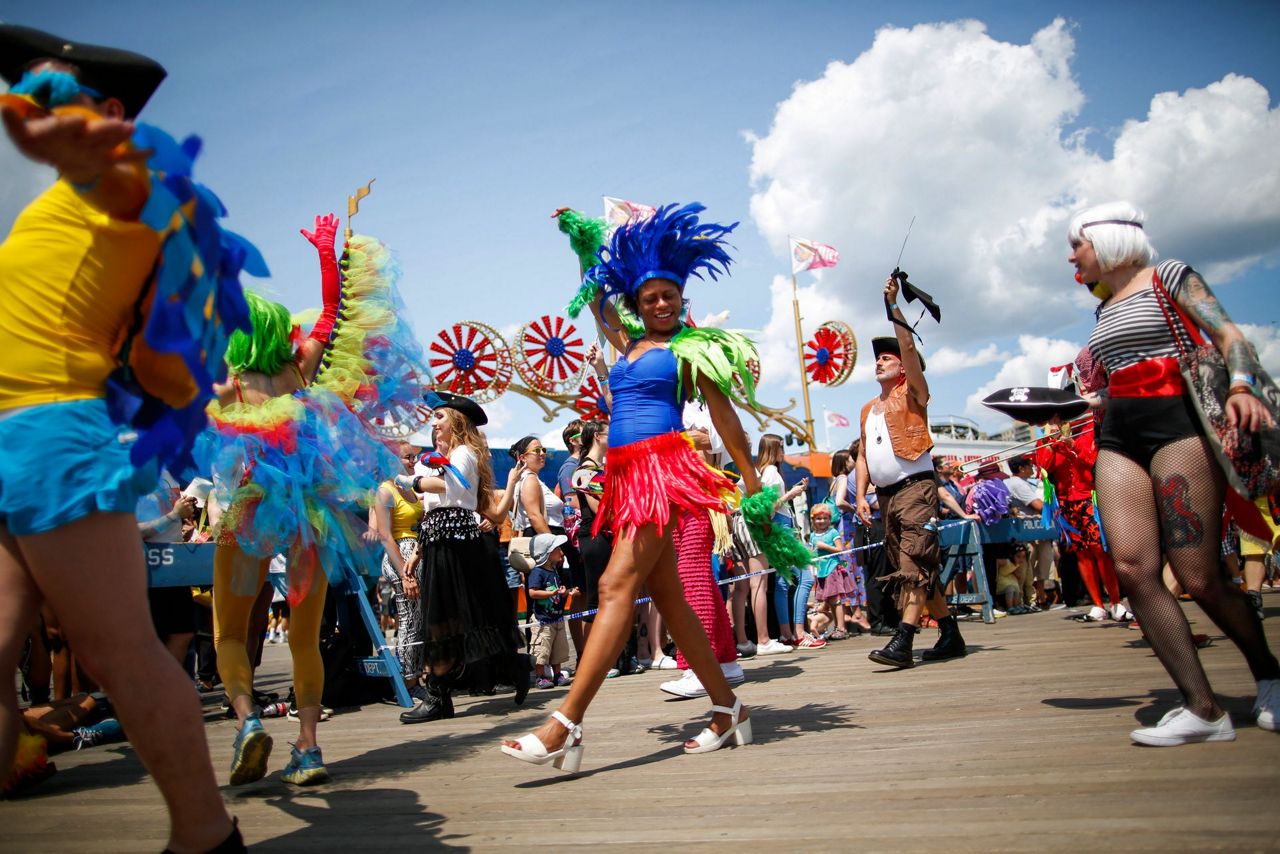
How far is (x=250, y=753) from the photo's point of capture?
11.7ft

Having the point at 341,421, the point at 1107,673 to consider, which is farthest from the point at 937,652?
the point at 341,421

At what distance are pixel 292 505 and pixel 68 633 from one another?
162 centimetres

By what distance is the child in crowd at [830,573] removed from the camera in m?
9.67

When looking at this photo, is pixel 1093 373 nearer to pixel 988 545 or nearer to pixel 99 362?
pixel 99 362

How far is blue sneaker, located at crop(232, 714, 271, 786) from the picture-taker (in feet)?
11.7

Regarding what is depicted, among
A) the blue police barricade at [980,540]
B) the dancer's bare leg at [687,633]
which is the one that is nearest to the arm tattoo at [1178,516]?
the dancer's bare leg at [687,633]

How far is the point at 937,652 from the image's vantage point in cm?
646

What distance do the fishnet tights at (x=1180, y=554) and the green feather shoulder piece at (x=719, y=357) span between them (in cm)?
150

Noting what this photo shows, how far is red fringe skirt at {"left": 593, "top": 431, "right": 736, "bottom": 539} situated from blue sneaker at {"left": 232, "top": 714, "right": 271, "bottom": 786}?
1.58 meters

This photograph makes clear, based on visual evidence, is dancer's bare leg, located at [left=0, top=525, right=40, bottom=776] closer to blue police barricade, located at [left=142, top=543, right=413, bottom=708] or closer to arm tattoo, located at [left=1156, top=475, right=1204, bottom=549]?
arm tattoo, located at [left=1156, top=475, right=1204, bottom=549]

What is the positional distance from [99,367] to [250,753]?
2.02m

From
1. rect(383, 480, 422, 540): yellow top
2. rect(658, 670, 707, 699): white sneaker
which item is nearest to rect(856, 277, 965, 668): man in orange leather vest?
rect(658, 670, 707, 699): white sneaker

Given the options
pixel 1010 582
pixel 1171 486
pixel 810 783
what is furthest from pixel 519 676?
pixel 1010 582

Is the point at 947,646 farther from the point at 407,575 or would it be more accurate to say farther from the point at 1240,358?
the point at 407,575
